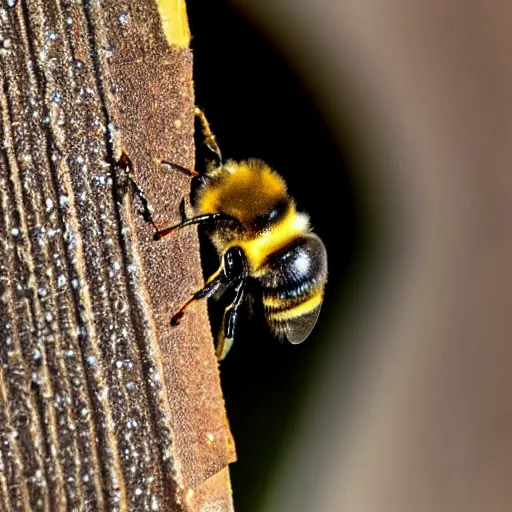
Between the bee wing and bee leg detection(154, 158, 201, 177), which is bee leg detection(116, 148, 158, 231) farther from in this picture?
the bee wing

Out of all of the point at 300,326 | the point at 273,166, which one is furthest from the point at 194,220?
the point at 273,166

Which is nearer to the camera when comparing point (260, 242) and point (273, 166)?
point (260, 242)

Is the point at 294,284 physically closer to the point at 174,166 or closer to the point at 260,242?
the point at 260,242

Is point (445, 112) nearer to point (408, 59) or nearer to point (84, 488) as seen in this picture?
point (408, 59)

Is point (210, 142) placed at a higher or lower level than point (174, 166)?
higher

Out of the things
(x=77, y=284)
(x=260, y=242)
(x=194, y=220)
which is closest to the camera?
(x=77, y=284)

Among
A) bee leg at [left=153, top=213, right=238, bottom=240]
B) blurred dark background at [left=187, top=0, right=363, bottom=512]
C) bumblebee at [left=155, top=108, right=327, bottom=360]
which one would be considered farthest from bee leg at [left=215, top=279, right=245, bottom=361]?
blurred dark background at [left=187, top=0, right=363, bottom=512]

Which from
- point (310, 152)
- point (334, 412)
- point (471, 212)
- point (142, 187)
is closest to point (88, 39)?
point (142, 187)

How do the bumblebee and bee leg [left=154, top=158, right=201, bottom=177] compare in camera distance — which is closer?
bee leg [left=154, top=158, right=201, bottom=177]
